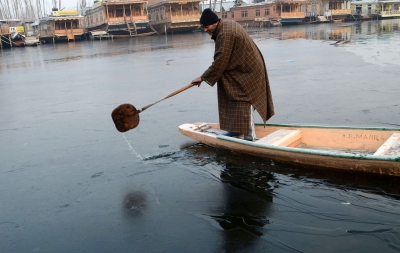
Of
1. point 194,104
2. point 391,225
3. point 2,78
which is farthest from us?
point 2,78

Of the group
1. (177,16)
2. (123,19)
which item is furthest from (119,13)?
(177,16)

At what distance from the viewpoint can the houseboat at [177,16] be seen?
48.9 meters

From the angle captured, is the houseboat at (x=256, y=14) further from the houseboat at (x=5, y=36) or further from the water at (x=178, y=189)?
the water at (x=178, y=189)

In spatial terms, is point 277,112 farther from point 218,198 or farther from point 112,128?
point 218,198

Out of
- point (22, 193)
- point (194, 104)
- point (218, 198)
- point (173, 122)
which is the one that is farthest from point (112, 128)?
point (218, 198)

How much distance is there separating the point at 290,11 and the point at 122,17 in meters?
23.2

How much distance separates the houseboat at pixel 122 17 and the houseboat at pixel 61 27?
275 cm

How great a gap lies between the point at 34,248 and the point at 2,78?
1334cm

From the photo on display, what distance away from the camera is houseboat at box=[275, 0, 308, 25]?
54219 mm

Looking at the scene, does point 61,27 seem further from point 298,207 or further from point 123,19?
point 298,207

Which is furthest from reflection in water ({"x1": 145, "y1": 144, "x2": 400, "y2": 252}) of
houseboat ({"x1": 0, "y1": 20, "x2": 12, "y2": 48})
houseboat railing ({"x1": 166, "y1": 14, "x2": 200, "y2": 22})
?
houseboat ({"x1": 0, "y1": 20, "x2": 12, "y2": 48})

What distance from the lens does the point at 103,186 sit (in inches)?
173

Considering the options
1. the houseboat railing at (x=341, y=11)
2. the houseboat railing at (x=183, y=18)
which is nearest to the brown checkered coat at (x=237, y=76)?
the houseboat railing at (x=183, y=18)

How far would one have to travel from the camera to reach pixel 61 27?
49.8m
